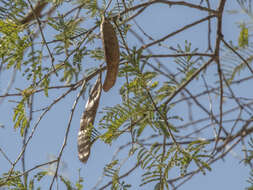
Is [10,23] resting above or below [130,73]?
above

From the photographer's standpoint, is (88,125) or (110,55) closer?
(110,55)

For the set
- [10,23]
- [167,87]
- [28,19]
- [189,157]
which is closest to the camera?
[189,157]

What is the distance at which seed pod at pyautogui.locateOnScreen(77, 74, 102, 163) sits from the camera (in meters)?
1.04

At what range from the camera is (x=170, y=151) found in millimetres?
1012

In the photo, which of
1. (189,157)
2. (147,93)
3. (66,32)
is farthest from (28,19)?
(189,157)

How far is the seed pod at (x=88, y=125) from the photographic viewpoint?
1.04m

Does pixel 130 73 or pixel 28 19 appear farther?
pixel 28 19

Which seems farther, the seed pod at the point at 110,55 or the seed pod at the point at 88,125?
the seed pod at the point at 88,125

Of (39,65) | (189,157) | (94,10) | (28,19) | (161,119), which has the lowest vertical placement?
(189,157)

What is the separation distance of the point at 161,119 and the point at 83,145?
209 mm

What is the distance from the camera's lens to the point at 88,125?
41.9 inches

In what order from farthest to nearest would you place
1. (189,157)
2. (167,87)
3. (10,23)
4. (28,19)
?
1. (28,19)
2. (167,87)
3. (10,23)
4. (189,157)

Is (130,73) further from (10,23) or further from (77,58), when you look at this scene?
(10,23)

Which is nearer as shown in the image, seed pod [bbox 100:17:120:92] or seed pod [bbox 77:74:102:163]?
seed pod [bbox 100:17:120:92]
